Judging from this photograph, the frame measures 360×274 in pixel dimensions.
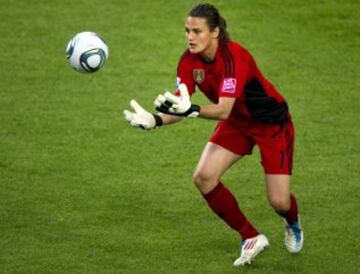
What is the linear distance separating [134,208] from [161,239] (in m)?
0.86

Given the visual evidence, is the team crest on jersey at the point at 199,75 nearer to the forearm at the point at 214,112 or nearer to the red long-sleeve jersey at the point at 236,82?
the red long-sleeve jersey at the point at 236,82

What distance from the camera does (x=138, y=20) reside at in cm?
1557

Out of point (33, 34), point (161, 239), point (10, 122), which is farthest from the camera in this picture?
point (33, 34)

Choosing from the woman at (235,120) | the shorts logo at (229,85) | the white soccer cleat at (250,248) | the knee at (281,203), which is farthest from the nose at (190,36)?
the white soccer cleat at (250,248)

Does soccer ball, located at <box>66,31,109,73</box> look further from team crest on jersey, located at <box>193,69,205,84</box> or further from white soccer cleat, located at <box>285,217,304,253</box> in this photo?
white soccer cleat, located at <box>285,217,304,253</box>

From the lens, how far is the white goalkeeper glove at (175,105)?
779 cm

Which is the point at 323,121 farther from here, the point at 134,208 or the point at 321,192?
the point at 134,208

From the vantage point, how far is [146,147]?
1192 cm

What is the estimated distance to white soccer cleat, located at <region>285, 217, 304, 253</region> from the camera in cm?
923

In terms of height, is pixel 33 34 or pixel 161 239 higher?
pixel 33 34

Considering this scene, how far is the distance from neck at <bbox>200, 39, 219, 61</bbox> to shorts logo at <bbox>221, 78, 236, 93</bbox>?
301mm

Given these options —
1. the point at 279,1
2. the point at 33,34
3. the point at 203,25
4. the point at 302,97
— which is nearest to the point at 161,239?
the point at 203,25

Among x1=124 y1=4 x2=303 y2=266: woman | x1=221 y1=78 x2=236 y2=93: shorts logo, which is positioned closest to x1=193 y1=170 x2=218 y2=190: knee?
x1=124 y1=4 x2=303 y2=266: woman

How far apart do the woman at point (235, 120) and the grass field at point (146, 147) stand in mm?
390
